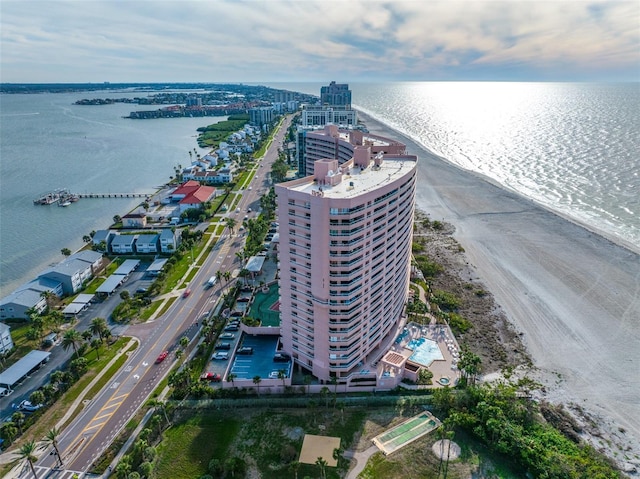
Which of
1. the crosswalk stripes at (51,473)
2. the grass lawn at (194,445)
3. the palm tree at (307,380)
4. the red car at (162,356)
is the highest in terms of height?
the palm tree at (307,380)

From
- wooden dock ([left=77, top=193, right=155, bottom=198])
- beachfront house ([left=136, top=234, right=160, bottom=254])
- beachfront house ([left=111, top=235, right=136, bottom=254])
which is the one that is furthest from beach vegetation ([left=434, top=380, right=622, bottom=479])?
wooden dock ([left=77, top=193, right=155, bottom=198])

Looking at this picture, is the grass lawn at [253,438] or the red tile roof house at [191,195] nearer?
the grass lawn at [253,438]

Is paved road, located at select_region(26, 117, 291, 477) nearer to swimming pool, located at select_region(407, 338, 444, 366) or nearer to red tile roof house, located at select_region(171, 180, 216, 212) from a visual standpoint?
swimming pool, located at select_region(407, 338, 444, 366)

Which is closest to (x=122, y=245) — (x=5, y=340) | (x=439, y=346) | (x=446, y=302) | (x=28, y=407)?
(x=5, y=340)

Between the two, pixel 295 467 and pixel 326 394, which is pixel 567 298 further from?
pixel 295 467

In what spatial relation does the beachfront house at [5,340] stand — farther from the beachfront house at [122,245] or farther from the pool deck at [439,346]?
the pool deck at [439,346]

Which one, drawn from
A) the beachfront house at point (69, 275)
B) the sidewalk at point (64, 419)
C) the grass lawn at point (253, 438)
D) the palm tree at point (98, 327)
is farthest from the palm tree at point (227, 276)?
the beachfront house at point (69, 275)

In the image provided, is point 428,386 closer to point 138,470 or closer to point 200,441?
point 200,441
